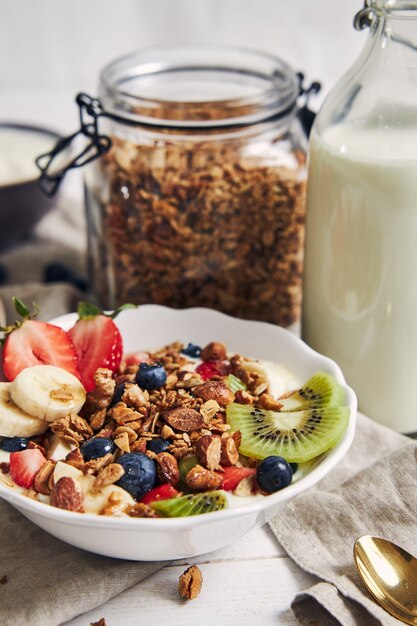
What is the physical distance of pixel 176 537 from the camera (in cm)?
84

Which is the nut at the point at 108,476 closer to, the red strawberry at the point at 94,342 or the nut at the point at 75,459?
the nut at the point at 75,459

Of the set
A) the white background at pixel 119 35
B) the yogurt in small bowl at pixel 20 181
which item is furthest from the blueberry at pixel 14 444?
the white background at pixel 119 35

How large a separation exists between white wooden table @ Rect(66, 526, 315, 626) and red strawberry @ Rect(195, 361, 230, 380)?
0.23m

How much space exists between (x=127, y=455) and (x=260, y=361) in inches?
12.6

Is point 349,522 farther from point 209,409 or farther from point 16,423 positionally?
point 16,423

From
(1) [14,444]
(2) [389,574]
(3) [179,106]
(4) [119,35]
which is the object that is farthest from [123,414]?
(4) [119,35]

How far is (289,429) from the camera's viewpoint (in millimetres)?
962

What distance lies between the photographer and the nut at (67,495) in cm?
84

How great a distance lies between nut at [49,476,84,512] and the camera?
84 cm

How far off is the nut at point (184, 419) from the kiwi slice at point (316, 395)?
0.43 feet

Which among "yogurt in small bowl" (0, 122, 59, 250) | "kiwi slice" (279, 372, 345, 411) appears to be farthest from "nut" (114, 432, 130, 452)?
"yogurt in small bowl" (0, 122, 59, 250)

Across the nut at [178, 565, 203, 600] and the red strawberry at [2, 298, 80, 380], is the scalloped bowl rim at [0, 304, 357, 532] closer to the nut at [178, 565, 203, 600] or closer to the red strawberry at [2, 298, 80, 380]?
the nut at [178, 565, 203, 600]

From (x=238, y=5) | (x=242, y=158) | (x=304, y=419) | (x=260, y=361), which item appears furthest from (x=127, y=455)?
(x=238, y=5)

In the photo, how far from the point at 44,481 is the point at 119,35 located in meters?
1.70
